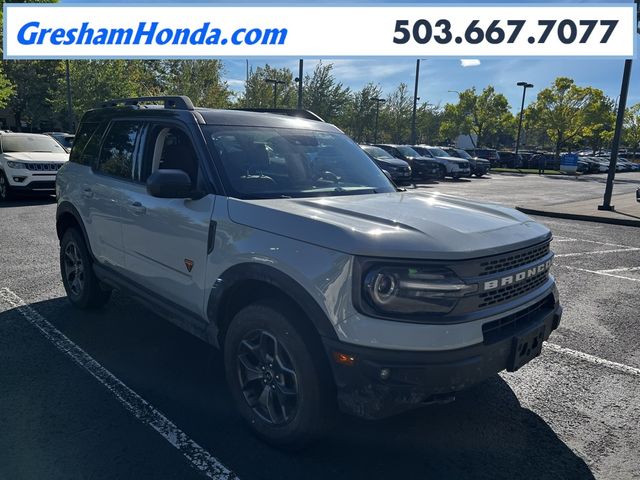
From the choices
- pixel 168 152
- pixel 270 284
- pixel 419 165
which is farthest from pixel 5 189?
pixel 419 165

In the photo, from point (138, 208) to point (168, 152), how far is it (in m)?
0.49

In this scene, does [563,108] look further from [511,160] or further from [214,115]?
[214,115]

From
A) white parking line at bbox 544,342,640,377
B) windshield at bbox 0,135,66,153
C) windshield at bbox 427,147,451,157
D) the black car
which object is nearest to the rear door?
white parking line at bbox 544,342,640,377

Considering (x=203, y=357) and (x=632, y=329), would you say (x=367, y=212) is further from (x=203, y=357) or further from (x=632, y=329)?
(x=632, y=329)

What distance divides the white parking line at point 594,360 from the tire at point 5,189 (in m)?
12.6

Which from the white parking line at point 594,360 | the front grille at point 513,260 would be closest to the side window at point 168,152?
the front grille at point 513,260

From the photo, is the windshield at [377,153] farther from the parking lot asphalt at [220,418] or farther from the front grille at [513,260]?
the front grille at [513,260]

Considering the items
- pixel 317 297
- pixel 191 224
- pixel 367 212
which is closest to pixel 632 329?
pixel 367 212

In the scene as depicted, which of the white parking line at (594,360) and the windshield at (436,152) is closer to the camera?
the white parking line at (594,360)

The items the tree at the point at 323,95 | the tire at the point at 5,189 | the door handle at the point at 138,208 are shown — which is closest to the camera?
the door handle at the point at 138,208

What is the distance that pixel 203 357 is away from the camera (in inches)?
156

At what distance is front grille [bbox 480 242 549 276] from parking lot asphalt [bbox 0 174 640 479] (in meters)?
1.10

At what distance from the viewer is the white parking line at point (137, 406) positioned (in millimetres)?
2671

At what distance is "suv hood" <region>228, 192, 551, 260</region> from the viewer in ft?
7.78
